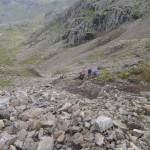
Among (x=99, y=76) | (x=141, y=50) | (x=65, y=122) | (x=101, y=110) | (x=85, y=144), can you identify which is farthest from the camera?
(x=141, y=50)

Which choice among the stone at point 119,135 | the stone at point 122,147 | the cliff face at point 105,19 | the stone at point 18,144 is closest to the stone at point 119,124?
the stone at point 119,135

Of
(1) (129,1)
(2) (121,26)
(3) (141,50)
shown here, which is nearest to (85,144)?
(3) (141,50)

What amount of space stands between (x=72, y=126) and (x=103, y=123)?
196 centimetres

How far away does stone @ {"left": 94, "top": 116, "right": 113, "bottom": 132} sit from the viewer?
18241mm

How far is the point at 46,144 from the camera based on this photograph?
17.2m

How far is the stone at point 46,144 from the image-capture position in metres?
17.0

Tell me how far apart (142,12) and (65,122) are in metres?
144

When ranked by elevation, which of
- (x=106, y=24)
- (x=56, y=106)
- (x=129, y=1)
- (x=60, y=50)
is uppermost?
(x=56, y=106)

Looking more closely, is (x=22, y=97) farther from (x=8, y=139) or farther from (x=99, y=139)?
(x=99, y=139)

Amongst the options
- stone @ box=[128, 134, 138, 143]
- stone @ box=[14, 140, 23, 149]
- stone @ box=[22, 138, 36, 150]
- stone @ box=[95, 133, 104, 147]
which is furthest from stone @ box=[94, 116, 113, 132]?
stone @ box=[14, 140, 23, 149]

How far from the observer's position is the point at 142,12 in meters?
155

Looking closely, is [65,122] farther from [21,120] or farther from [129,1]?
[129,1]

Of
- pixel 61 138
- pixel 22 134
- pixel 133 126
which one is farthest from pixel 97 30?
pixel 61 138

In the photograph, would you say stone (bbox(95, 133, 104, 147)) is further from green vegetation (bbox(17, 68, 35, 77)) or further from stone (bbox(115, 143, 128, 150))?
green vegetation (bbox(17, 68, 35, 77))
